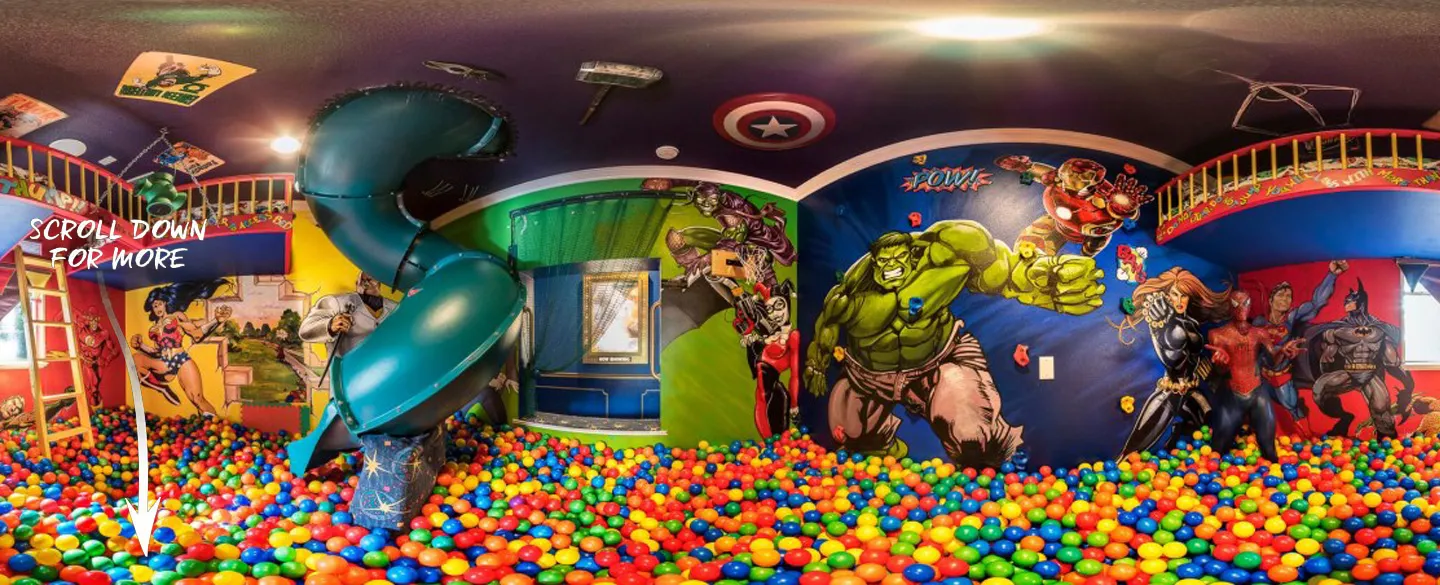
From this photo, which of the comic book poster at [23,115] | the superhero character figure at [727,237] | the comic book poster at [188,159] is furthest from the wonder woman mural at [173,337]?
the superhero character figure at [727,237]

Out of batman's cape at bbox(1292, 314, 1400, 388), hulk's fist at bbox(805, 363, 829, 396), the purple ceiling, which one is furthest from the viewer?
hulk's fist at bbox(805, 363, 829, 396)

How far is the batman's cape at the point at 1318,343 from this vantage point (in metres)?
1.98

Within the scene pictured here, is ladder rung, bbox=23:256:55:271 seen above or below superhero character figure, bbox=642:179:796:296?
below

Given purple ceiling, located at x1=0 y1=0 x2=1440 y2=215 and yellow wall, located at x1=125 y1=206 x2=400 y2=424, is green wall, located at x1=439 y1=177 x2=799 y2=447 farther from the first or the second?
yellow wall, located at x1=125 y1=206 x2=400 y2=424

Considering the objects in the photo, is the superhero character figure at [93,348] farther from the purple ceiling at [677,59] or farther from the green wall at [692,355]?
the green wall at [692,355]

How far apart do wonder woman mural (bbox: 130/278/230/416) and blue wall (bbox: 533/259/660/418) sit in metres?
0.74

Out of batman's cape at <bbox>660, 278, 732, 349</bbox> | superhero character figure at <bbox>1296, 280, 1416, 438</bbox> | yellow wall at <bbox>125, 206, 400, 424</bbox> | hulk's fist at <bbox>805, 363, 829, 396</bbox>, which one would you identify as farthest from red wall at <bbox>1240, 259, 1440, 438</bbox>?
yellow wall at <bbox>125, 206, 400, 424</bbox>

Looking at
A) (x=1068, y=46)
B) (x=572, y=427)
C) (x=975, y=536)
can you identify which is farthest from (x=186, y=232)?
(x=975, y=536)

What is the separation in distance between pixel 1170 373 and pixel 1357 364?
65 centimetres

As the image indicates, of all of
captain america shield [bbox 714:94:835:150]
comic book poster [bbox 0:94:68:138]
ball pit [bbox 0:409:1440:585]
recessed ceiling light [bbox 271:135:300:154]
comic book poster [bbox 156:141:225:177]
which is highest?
captain america shield [bbox 714:94:835:150]

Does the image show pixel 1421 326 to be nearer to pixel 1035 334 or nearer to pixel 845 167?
pixel 1035 334

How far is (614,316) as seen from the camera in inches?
77.4

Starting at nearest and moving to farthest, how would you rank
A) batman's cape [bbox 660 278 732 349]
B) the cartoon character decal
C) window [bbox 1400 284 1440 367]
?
window [bbox 1400 284 1440 367] → batman's cape [bbox 660 278 732 349] → the cartoon character decal

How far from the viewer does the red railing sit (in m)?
1.70
